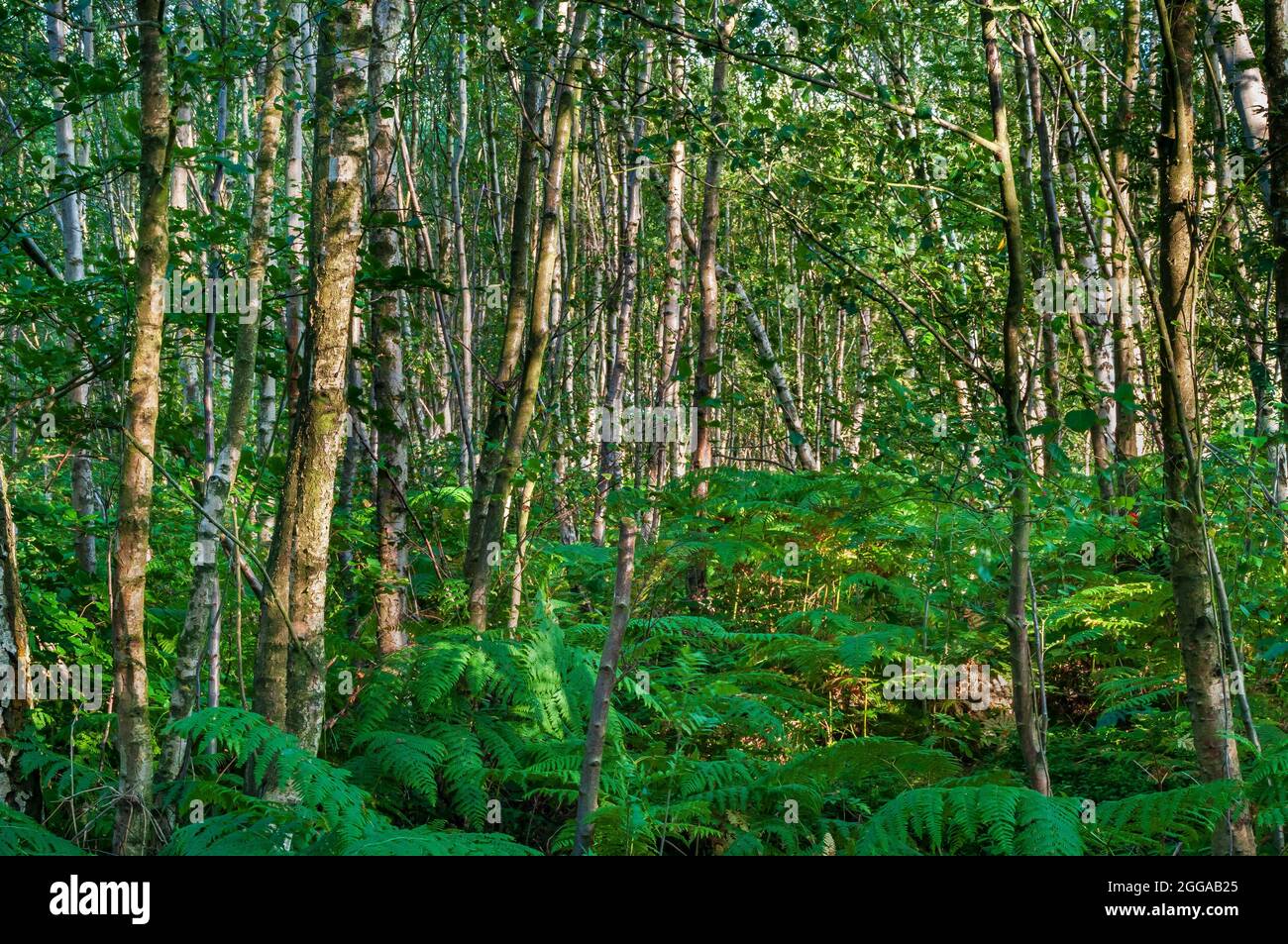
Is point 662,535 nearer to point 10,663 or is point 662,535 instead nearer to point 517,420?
point 517,420

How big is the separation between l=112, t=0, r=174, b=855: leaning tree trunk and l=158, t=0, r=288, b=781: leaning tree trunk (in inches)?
14.1

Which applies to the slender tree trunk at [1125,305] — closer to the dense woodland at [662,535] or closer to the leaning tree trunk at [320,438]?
the dense woodland at [662,535]

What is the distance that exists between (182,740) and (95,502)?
16.7ft

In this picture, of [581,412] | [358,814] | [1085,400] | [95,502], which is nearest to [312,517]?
[358,814]

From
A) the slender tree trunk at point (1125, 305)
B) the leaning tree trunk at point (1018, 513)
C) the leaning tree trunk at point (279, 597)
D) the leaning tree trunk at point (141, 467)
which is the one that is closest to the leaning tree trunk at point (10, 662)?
the leaning tree trunk at point (141, 467)

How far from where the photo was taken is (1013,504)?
3.77 m

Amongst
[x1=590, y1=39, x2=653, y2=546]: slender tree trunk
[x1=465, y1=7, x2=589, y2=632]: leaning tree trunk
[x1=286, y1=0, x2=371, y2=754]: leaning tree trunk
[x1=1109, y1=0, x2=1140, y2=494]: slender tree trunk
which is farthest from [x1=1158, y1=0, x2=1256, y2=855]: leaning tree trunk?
[x1=465, y1=7, x2=589, y2=632]: leaning tree trunk

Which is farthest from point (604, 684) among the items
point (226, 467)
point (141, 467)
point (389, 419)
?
Result: point (389, 419)

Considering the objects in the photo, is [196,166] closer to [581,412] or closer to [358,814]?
[358,814]

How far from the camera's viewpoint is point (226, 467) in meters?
4.39

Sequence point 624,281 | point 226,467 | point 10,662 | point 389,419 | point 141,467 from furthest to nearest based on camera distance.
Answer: point 624,281
point 389,419
point 226,467
point 10,662
point 141,467

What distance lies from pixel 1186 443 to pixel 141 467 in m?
3.67

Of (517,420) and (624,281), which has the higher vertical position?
(624,281)
